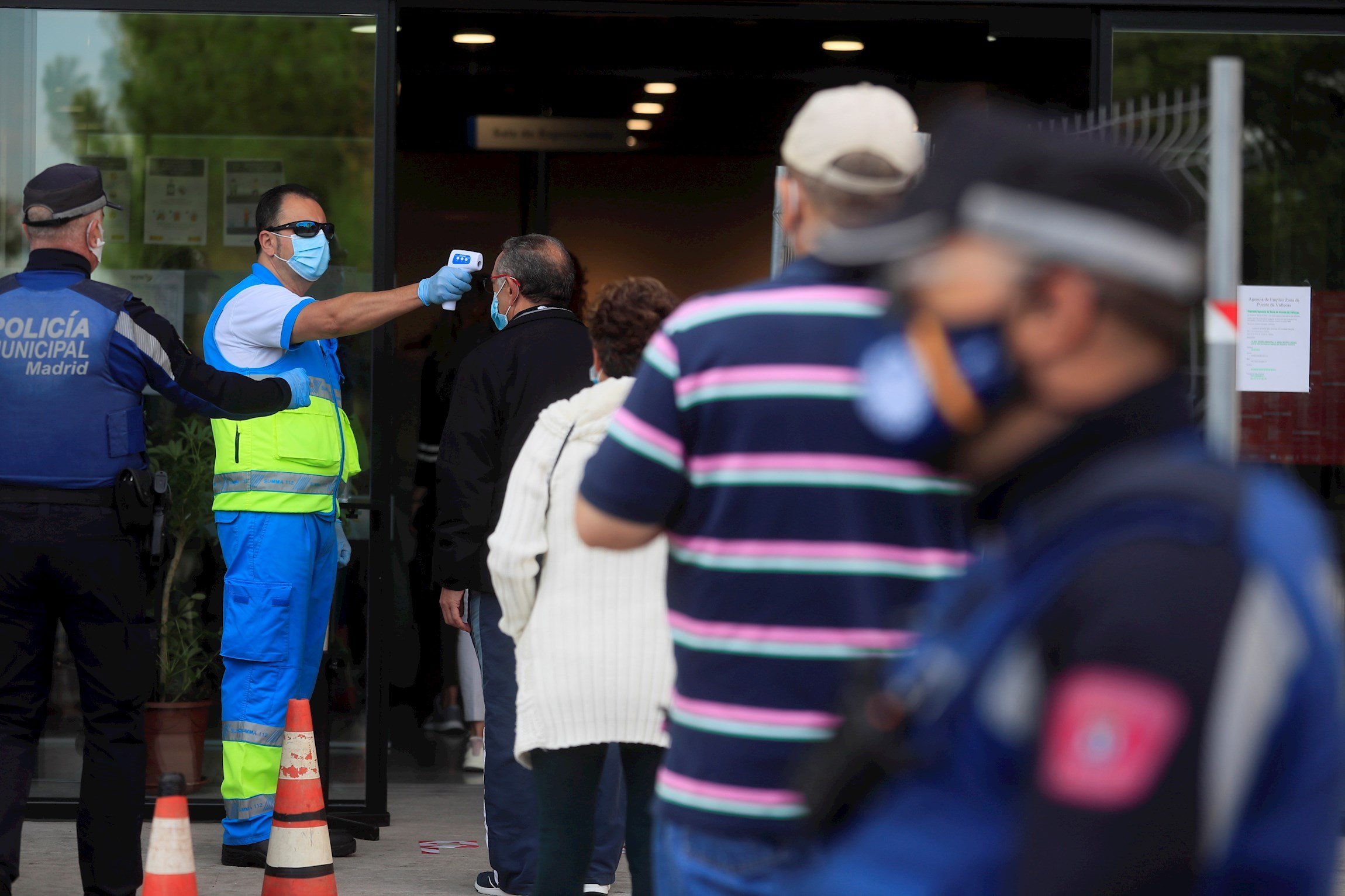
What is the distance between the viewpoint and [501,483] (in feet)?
15.9

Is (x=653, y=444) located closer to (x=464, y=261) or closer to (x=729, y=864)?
(x=729, y=864)

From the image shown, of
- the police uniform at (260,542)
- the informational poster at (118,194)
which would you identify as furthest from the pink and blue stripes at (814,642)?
the informational poster at (118,194)

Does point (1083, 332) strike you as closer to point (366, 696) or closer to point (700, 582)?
point (700, 582)

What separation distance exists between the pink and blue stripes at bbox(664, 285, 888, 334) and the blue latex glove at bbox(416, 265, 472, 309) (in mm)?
2960

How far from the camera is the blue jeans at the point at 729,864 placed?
1.96 m

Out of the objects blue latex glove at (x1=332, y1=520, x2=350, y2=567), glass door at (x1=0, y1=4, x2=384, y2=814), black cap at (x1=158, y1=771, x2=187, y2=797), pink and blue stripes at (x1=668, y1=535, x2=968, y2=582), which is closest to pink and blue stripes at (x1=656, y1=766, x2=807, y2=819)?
pink and blue stripes at (x1=668, y1=535, x2=968, y2=582)

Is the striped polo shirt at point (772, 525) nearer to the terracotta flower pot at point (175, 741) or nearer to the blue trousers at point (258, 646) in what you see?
the blue trousers at point (258, 646)

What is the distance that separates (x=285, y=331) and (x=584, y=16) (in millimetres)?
2753

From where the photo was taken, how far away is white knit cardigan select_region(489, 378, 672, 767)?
3301mm

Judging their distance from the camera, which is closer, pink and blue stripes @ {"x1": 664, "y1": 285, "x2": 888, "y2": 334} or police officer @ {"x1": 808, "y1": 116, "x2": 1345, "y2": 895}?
police officer @ {"x1": 808, "y1": 116, "x2": 1345, "y2": 895}

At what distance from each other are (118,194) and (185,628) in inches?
71.3

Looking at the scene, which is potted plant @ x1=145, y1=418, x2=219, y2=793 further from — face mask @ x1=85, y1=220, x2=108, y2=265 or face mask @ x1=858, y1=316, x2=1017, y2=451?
face mask @ x1=858, y1=316, x2=1017, y2=451

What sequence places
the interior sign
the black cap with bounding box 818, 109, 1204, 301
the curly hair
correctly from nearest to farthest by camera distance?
the black cap with bounding box 818, 109, 1204, 301
the curly hair
the interior sign

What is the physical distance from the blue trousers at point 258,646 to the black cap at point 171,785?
1.33m
